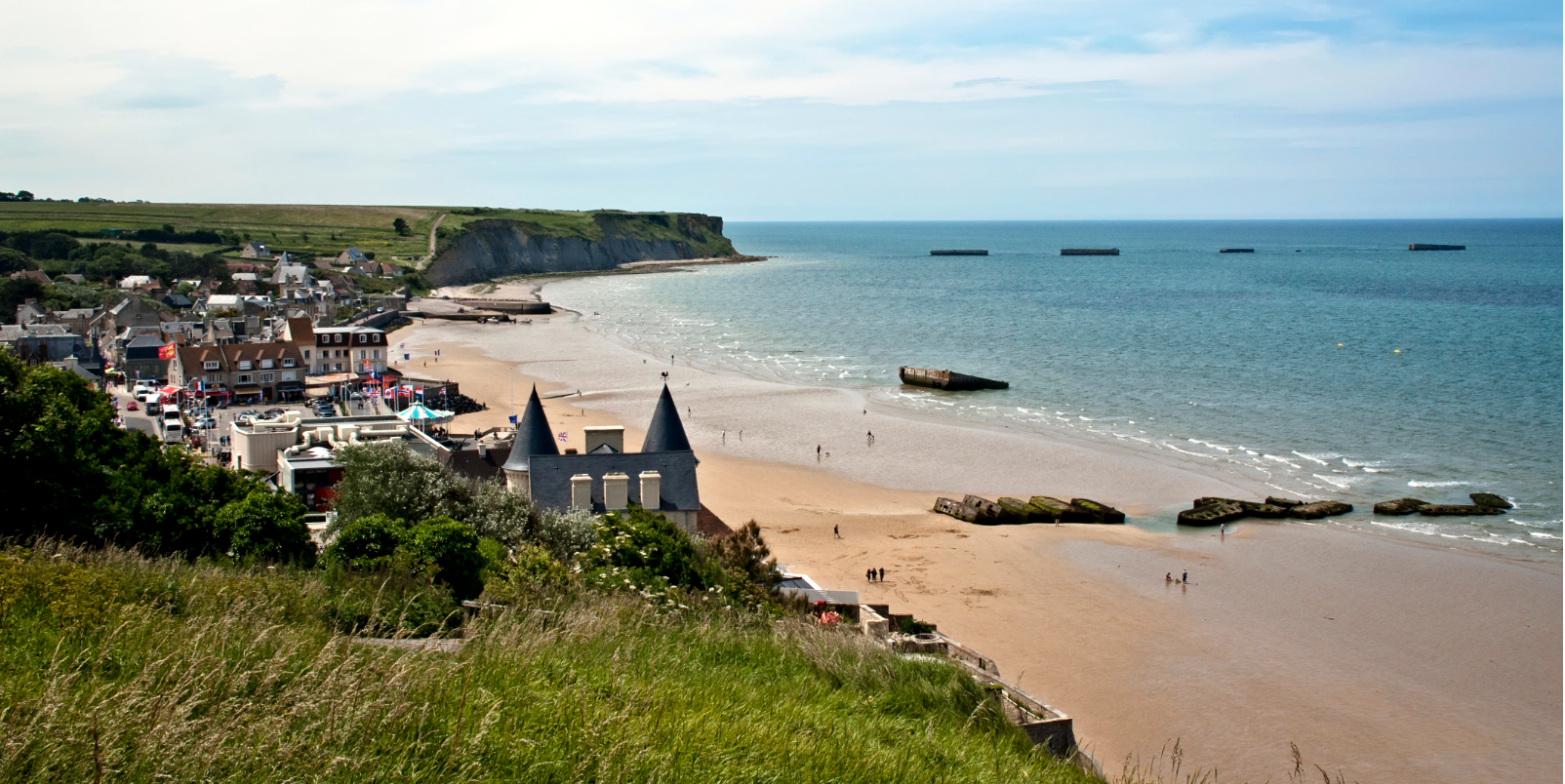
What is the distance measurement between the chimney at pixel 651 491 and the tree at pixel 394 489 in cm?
397

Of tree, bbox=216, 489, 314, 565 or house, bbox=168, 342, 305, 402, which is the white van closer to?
house, bbox=168, 342, 305, 402

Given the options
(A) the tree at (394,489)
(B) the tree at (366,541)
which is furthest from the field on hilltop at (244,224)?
(B) the tree at (366,541)

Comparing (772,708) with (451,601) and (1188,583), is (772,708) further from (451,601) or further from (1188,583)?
(1188,583)

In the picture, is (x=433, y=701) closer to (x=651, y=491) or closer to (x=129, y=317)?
(x=651, y=491)

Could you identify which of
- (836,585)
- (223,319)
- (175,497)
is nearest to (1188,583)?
(836,585)

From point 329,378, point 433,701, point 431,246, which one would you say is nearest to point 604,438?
point 433,701

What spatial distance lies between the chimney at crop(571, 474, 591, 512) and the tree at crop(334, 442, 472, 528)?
2.35m

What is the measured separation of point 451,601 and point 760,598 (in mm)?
6271

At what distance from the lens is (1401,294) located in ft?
416

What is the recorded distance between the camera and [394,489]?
21219mm

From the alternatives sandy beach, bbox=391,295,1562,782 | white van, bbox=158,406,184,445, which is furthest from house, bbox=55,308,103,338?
sandy beach, bbox=391,295,1562,782

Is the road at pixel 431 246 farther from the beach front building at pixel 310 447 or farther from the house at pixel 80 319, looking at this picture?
the beach front building at pixel 310 447

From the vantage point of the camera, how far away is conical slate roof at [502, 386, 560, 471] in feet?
88.3

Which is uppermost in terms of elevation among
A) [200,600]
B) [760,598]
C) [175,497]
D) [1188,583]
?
[200,600]
